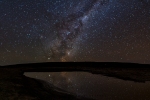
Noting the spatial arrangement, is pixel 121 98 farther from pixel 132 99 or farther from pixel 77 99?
pixel 77 99

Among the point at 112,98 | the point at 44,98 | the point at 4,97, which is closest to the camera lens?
the point at 4,97

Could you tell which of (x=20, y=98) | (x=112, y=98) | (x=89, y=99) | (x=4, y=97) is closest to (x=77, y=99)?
(x=89, y=99)

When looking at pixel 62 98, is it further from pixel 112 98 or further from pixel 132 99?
pixel 132 99

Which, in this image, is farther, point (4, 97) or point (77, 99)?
point (77, 99)

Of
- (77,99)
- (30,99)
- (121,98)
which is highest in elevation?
(30,99)

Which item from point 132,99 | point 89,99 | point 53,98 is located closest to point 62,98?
point 53,98

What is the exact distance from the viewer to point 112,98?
12.3m

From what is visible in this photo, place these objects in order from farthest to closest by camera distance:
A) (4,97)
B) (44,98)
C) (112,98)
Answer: (112,98), (44,98), (4,97)

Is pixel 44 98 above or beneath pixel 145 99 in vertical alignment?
above

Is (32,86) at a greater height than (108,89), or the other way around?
(32,86)

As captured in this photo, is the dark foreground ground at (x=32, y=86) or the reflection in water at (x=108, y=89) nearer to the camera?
the dark foreground ground at (x=32, y=86)

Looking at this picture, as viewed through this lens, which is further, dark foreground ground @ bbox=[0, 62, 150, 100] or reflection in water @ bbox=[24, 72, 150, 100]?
reflection in water @ bbox=[24, 72, 150, 100]

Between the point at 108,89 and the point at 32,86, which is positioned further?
the point at 108,89

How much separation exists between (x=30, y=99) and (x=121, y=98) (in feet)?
20.9
